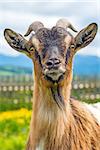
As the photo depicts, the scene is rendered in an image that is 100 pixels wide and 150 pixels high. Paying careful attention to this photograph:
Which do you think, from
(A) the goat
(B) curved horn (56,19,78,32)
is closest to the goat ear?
(A) the goat

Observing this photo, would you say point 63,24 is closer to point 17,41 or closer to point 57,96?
point 17,41

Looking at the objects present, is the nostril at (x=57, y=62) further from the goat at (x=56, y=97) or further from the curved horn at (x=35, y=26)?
the curved horn at (x=35, y=26)

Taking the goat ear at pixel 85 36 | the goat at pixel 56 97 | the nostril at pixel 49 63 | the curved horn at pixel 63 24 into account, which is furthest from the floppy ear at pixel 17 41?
the nostril at pixel 49 63

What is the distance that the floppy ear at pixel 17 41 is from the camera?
9.89 m

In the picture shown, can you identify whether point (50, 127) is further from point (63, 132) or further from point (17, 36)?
point (17, 36)

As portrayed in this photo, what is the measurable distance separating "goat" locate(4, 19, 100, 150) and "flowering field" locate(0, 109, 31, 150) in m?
4.65

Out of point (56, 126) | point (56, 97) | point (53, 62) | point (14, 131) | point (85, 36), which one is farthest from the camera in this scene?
point (14, 131)

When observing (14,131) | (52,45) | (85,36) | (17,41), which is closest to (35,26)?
(17,41)

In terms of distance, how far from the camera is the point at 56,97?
9383 millimetres

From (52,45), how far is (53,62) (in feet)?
1.35

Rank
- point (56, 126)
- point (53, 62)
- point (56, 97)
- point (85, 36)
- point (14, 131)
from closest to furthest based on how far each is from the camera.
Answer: point (53, 62), point (56, 97), point (56, 126), point (85, 36), point (14, 131)

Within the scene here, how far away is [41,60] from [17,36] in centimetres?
91

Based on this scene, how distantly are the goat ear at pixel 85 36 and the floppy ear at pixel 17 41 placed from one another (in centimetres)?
61

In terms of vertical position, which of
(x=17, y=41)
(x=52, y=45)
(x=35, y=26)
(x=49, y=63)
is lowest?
(x=49, y=63)
